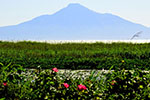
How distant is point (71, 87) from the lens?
4188mm

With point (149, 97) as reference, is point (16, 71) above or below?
above

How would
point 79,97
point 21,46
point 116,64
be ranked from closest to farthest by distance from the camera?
point 79,97 → point 116,64 → point 21,46

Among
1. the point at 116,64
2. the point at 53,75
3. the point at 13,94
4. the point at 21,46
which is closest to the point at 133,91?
the point at 53,75

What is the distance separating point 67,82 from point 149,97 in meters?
1.30

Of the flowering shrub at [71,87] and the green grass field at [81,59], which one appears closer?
the flowering shrub at [71,87]

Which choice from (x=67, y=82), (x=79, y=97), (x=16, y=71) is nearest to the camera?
(x=79, y=97)

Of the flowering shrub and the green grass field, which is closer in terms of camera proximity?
the flowering shrub

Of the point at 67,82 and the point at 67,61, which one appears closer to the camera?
the point at 67,82

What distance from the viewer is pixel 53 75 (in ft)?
14.6

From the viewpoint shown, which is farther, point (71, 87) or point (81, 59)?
point (81, 59)

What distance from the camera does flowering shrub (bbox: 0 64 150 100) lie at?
4105mm

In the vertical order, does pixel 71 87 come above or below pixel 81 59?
above

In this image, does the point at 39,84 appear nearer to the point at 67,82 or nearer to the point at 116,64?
the point at 67,82

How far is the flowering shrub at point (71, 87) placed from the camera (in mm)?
4105
